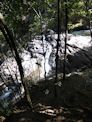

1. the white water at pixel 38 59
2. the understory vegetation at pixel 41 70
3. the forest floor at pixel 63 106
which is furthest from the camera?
the white water at pixel 38 59

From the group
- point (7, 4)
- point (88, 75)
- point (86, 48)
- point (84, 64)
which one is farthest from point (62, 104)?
point (86, 48)

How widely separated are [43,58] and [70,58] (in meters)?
2.19

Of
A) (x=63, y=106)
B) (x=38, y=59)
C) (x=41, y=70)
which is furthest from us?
(x=38, y=59)

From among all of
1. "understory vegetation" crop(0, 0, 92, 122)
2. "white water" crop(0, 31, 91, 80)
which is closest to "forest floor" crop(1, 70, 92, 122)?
"understory vegetation" crop(0, 0, 92, 122)

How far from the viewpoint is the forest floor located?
9.85 meters

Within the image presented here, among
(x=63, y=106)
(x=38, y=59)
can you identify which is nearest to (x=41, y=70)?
(x=38, y=59)

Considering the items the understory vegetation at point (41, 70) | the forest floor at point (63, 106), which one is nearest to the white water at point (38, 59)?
the understory vegetation at point (41, 70)

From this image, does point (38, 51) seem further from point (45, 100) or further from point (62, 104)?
point (62, 104)

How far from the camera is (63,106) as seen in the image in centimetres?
1109

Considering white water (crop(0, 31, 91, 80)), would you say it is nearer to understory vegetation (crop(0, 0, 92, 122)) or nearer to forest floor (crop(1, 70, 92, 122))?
understory vegetation (crop(0, 0, 92, 122))

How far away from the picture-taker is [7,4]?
470 inches

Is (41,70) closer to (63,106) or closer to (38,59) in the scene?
(38,59)

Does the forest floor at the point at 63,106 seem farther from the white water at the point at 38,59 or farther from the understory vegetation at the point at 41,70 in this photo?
the white water at the point at 38,59

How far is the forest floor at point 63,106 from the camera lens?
985 cm
